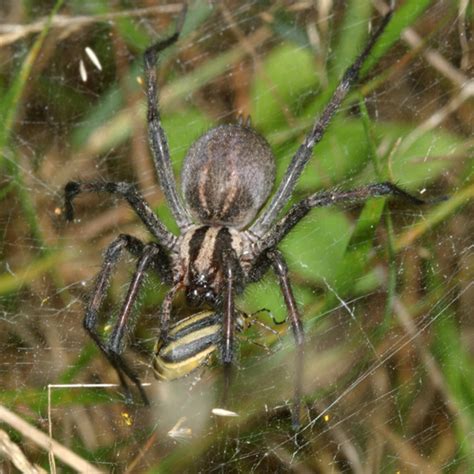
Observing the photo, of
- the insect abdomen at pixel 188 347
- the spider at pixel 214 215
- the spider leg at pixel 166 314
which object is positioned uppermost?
the spider at pixel 214 215

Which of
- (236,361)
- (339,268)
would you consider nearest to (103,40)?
(339,268)

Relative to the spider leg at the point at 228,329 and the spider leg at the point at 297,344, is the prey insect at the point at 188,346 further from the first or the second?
the spider leg at the point at 297,344

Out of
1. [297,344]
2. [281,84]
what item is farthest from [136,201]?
[281,84]

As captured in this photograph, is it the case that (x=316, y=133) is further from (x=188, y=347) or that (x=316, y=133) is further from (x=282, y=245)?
(x=188, y=347)

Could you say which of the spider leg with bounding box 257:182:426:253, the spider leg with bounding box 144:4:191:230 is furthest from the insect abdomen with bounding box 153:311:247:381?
the spider leg with bounding box 144:4:191:230

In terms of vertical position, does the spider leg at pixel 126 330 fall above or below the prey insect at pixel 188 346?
above

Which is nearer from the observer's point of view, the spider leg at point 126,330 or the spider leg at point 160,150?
the spider leg at point 126,330

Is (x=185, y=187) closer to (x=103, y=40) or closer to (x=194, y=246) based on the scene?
(x=194, y=246)

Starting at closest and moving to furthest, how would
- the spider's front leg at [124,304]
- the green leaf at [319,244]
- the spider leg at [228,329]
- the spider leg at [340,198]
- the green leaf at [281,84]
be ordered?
the spider leg at [228,329]
the spider's front leg at [124,304]
the spider leg at [340,198]
the green leaf at [319,244]
the green leaf at [281,84]

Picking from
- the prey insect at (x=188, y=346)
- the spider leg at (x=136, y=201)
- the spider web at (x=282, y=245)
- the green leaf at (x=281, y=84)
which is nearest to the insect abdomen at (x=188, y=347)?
the prey insect at (x=188, y=346)
